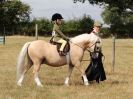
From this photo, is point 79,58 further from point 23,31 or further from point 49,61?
point 23,31

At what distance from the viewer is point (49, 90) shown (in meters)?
A: 12.9

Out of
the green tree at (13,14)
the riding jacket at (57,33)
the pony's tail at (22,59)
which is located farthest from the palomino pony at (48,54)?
the green tree at (13,14)

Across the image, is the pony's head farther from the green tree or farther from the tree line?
the green tree

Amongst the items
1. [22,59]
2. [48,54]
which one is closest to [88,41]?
[48,54]

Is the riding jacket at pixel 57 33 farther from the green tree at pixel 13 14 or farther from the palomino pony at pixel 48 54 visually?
the green tree at pixel 13 14

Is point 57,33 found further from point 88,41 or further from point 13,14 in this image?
point 13,14

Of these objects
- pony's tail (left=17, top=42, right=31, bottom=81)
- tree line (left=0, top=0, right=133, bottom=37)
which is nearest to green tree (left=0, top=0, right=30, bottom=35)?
tree line (left=0, top=0, right=133, bottom=37)

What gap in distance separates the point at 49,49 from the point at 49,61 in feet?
1.20

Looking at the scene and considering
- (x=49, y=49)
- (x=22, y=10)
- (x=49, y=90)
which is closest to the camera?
(x=49, y=90)

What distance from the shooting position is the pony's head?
14203 millimetres

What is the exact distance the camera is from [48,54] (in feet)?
45.8

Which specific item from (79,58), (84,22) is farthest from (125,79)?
(84,22)

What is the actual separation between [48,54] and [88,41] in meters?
1.28

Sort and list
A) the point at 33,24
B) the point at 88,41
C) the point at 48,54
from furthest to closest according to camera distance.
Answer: the point at 33,24 < the point at 88,41 < the point at 48,54
